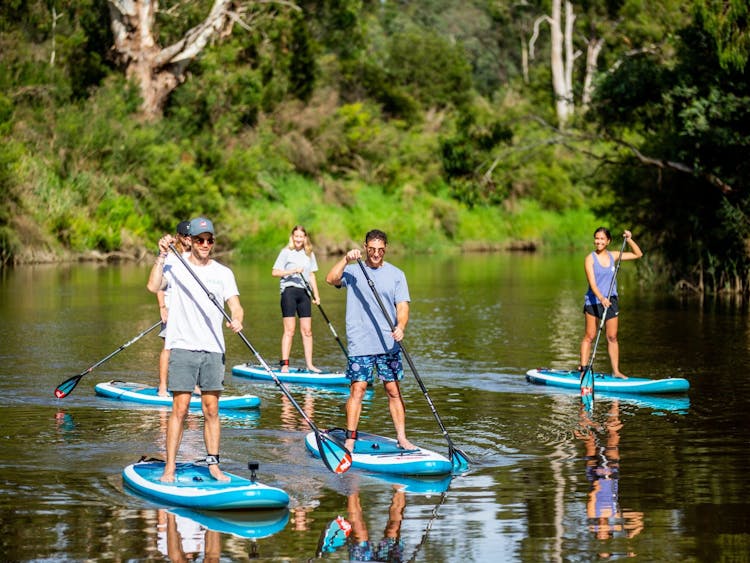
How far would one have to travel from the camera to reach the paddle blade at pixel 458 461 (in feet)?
35.1

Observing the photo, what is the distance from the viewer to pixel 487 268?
47.0 m

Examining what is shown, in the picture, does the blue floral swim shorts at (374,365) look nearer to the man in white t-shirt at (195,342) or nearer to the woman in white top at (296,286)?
the man in white t-shirt at (195,342)

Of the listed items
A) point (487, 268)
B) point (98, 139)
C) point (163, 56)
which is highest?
point (163, 56)

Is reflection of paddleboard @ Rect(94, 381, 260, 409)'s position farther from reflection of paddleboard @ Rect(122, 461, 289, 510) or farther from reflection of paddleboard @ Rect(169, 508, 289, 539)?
reflection of paddleboard @ Rect(169, 508, 289, 539)

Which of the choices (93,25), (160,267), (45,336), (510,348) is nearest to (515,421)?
(160,267)

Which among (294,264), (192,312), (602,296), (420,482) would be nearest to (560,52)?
(602,296)

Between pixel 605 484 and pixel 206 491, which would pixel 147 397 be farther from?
pixel 605 484

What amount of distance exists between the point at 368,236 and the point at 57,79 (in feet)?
145

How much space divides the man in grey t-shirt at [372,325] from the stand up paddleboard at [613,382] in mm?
5161

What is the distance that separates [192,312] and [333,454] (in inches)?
65.1

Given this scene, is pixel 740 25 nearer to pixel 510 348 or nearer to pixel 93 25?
pixel 510 348

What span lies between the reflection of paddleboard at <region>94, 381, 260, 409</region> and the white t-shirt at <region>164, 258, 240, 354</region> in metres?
4.20

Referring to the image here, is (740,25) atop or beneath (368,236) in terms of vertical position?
atop

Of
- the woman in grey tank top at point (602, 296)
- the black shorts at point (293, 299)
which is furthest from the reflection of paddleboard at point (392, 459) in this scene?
the woman in grey tank top at point (602, 296)
